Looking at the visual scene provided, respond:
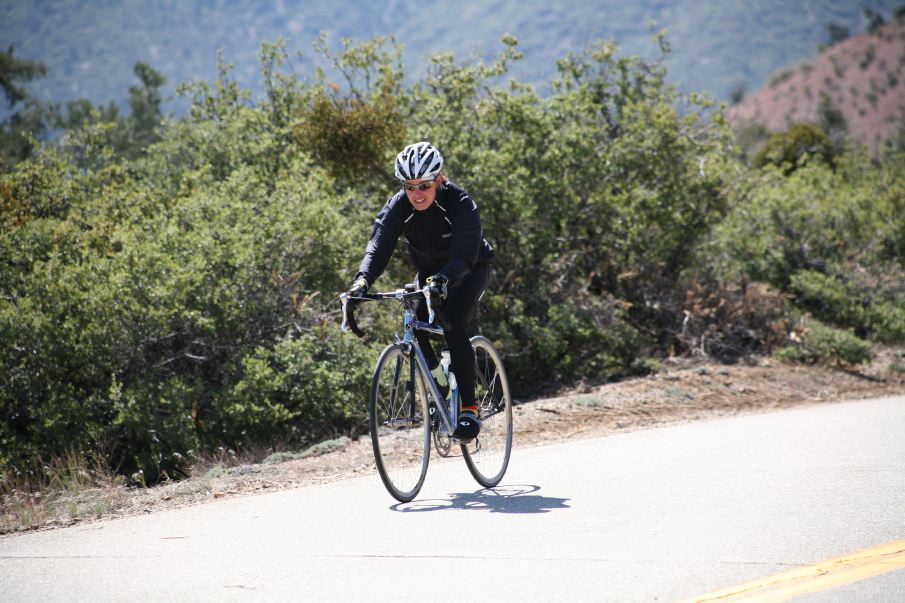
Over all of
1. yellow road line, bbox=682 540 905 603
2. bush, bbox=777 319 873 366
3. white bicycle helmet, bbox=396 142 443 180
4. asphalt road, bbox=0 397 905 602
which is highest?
white bicycle helmet, bbox=396 142 443 180

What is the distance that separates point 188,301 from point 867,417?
817 cm

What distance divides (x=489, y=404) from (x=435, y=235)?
4.93ft

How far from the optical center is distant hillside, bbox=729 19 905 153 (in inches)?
4459

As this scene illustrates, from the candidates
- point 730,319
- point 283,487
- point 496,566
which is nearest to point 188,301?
point 283,487

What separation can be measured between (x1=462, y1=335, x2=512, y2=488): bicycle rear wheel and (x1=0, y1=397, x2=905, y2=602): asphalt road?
203 millimetres

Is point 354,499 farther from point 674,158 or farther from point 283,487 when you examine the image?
point 674,158

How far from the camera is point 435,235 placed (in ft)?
23.0

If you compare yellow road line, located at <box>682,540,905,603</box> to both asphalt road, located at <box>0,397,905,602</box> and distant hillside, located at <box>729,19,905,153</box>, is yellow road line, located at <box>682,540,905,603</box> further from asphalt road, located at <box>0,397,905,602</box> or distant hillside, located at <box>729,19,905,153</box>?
distant hillside, located at <box>729,19,905,153</box>

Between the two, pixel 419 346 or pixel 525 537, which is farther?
pixel 419 346

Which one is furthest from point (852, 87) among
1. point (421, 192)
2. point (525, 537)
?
point (525, 537)

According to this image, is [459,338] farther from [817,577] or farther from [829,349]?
[829,349]

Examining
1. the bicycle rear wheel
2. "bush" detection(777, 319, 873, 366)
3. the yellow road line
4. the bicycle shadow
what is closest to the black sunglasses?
the bicycle rear wheel

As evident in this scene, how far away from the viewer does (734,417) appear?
10945mm

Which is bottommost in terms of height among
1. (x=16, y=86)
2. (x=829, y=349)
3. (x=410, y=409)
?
(x=829, y=349)
